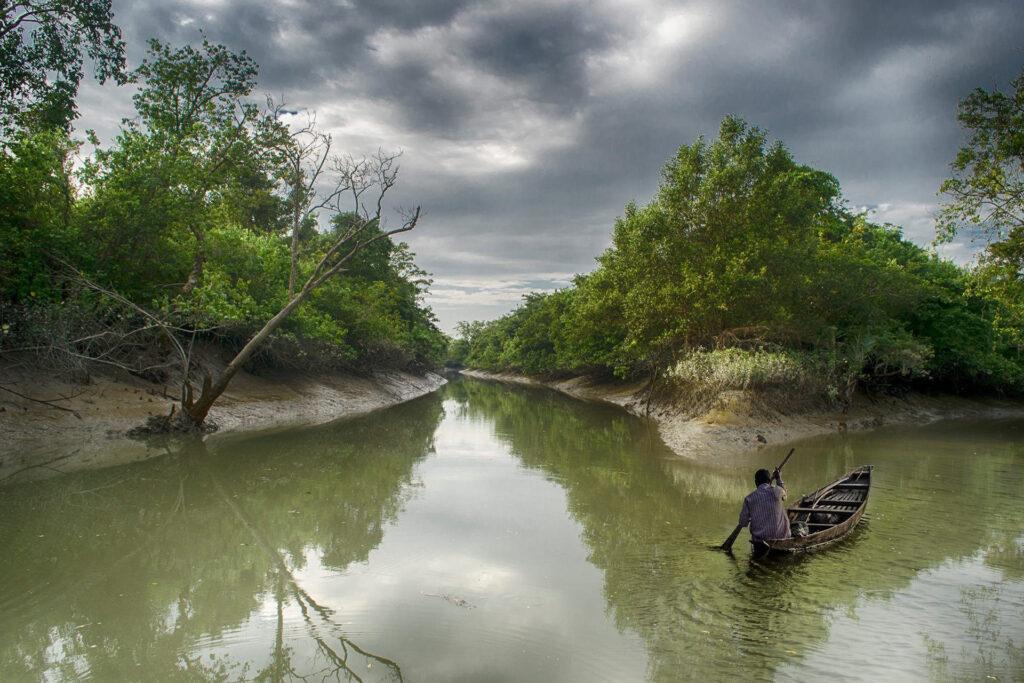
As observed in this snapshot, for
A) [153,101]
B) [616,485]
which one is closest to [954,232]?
[616,485]

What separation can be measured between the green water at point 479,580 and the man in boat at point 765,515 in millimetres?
505

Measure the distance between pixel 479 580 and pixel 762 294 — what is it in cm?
2310

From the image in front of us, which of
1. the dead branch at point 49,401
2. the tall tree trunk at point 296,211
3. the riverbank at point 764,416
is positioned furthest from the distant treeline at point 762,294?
the dead branch at point 49,401

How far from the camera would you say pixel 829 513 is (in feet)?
36.0

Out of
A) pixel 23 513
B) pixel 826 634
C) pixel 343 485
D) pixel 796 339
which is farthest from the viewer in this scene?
pixel 796 339

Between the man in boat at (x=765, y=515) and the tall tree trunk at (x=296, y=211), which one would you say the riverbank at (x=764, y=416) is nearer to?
the man in boat at (x=765, y=515)

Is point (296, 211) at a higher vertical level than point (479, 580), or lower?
higher

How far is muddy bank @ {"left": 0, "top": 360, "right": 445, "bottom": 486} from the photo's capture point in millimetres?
15242

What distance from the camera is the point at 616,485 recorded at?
49.5 ft

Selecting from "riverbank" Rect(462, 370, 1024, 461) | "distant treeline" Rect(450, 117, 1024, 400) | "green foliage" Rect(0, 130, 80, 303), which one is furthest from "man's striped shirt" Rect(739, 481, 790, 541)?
"green foliage" Rect(0, 130, 80, 303)

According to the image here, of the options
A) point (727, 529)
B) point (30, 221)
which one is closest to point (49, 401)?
point (30, 221)

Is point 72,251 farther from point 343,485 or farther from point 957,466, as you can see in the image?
point 957,466

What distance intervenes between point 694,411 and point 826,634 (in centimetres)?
2122

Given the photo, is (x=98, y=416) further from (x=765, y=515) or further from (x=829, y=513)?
(x=829, y=513)
